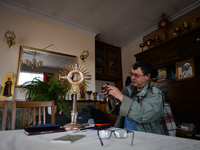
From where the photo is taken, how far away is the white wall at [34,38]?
2.66 m

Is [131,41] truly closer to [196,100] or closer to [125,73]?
[125,73]

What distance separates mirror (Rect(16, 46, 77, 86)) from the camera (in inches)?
109

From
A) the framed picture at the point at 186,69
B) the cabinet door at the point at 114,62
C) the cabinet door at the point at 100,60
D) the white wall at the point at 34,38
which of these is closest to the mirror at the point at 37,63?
the white wall at the point at 34,38

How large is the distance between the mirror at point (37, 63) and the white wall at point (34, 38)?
103mm

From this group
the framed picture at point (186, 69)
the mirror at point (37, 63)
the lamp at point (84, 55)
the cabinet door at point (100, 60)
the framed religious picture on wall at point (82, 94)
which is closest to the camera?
the framed picture at point (186, 69)

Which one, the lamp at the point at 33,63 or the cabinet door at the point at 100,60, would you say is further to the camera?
the cabinet door at the point at 100,60

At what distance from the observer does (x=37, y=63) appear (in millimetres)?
2949

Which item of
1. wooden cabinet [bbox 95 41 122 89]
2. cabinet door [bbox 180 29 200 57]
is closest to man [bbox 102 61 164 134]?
cabinet door [bbox 180 29 200 57]

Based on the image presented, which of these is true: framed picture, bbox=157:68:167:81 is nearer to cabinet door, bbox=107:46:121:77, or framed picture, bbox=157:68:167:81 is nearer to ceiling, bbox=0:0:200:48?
ceiling, bbox=0:0:200:48

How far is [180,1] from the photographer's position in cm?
282

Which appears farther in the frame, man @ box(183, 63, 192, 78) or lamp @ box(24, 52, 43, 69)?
lamp @ box(24, 52, 43, 69)

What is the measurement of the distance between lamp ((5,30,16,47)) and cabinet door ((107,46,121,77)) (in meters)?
2.75

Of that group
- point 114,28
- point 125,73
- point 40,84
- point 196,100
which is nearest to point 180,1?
point 114,28

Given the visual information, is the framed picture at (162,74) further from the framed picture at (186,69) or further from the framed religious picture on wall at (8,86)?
the framed religious picture on wall at (8,86)
